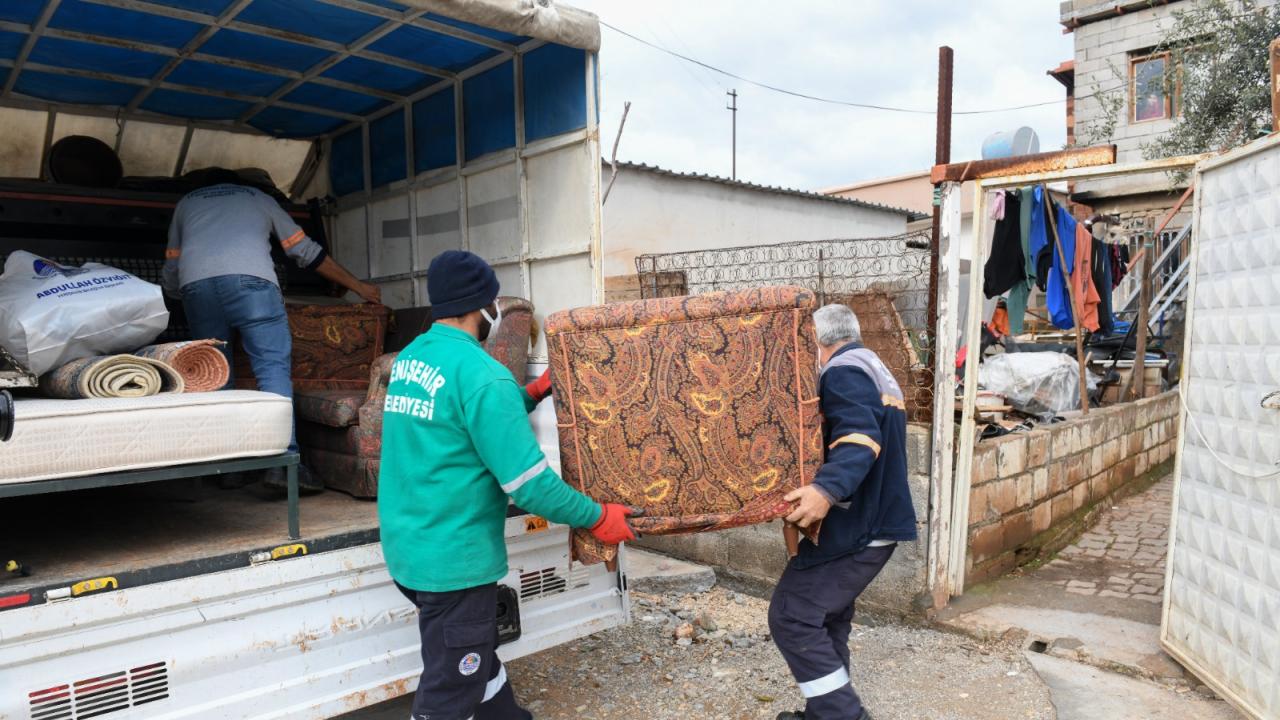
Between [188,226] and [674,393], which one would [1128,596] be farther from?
[188,226]

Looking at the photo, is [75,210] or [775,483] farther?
[75,210]

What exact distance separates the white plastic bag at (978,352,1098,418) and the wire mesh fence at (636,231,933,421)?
2.16 m

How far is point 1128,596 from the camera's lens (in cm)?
456

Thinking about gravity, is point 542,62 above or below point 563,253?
above

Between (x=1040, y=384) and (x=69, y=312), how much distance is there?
6722 mm

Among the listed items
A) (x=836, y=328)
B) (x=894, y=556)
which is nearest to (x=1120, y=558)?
(x=894, y=556)

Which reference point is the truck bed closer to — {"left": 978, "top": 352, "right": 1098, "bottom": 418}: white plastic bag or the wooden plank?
the wooden plank

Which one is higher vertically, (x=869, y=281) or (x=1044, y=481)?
(x=869, y=281)

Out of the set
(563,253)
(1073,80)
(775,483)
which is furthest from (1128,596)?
(1073,80)

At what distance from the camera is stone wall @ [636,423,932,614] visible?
426cm

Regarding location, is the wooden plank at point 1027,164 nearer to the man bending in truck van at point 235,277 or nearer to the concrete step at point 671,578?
the concrete step at point 671,578

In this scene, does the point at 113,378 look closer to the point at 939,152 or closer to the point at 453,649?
the point at 453,649

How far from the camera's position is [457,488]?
2406mm

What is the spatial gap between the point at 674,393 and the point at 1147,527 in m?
4.89
